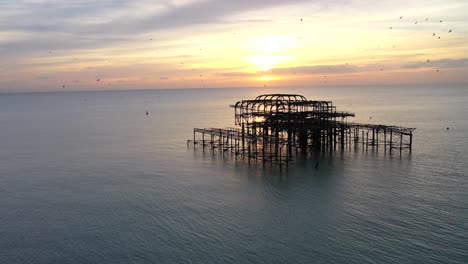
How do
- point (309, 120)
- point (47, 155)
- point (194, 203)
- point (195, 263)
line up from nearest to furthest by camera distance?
point (195, 263), point (194, 203), point (309, 120), point (47, 155)

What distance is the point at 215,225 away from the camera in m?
28.2

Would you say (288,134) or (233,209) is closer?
(233,209)

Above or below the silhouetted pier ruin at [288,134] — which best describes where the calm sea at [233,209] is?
below

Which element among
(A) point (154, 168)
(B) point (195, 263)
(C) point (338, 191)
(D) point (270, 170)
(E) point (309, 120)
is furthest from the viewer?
(E) point (309, 120)

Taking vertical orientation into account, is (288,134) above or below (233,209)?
above

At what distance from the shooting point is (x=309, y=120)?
51.4 meters

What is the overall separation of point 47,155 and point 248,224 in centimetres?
3804

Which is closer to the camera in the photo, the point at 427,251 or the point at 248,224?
the point at 427,251

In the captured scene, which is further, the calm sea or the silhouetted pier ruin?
the silhouetted pier ruin

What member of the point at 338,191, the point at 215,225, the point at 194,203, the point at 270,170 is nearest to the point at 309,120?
the point at 270,170

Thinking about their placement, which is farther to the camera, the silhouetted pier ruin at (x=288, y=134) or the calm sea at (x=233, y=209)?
the silhouetted pier ruin at (x=288, y=134)

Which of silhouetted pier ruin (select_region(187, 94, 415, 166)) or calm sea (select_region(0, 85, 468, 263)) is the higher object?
silhouetted pier ruin (select_region(187, 94, 415, 166))

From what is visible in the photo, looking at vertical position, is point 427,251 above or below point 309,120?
below

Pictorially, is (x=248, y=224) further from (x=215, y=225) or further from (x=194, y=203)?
(x=194, y=203)
